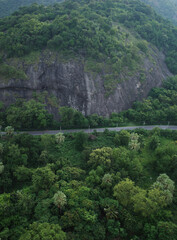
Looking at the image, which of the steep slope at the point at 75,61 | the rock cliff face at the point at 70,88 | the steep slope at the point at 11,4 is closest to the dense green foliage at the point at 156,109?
the steep slope at the point at 75,61

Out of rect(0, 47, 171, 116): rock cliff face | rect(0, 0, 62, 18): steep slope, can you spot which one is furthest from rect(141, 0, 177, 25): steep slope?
rect(0, 47, 171, 116): rock cliff face

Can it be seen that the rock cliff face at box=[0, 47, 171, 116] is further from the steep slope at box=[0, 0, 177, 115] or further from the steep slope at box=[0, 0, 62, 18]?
the steep slope at box=[0, 0, 62, 18]

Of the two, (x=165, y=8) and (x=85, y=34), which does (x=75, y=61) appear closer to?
(x=85, y=34)

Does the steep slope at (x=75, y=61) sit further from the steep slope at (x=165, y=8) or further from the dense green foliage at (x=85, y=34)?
the steep slope at (x=165, y=8)

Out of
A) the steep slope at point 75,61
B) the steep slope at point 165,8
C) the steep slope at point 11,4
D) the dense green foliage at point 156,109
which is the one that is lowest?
the dense green foliage at point 156,109

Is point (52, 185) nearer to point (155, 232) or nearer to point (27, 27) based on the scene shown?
point (155, 232)

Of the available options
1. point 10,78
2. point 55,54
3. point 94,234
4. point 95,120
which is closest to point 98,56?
point 55,54
